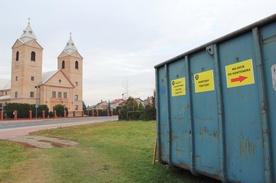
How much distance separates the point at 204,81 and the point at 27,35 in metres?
67.0

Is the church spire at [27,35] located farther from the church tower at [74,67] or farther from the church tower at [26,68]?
the church tower at [74,67]

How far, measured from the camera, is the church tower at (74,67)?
74500 millimetres

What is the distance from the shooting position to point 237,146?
3457mm

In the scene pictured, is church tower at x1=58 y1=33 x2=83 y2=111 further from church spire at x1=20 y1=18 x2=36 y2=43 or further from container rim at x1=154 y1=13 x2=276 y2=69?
container rim at x1=154 y1=13 x2=276 y2=69

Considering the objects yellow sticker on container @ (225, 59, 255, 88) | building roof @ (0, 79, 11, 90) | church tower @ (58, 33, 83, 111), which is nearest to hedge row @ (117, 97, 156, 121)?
yellow sticker on container @ (225, 59, 255, 88)

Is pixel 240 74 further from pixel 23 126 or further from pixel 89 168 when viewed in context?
pixel 23 126

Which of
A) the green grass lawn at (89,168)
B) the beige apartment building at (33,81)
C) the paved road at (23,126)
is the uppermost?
the beige apartment building at (33,81)

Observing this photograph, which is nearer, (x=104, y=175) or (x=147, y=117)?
(x=104, y=175)

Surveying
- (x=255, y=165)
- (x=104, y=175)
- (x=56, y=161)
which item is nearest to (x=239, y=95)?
(x=255, y=165)

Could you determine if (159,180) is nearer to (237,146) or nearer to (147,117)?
(237,146)

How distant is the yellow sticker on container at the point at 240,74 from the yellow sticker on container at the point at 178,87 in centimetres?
117

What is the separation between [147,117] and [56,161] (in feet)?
68.6

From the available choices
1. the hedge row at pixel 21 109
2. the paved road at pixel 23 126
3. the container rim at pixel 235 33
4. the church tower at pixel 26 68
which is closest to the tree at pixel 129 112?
the paved road at pixel 23 126

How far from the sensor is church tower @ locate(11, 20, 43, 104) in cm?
6012
